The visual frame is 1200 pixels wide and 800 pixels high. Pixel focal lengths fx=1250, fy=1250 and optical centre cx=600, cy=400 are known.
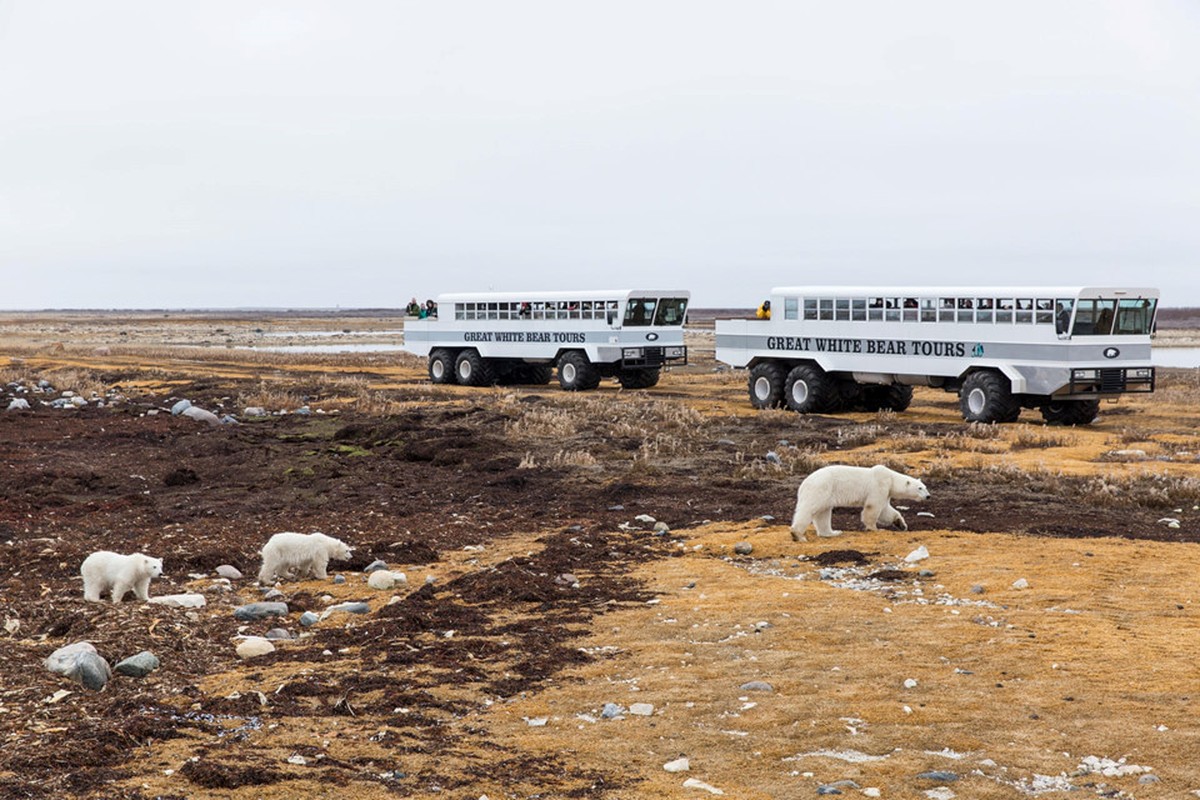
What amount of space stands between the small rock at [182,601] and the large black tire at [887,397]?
70.7 ft

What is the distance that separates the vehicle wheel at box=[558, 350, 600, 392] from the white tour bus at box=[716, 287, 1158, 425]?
6565 mm

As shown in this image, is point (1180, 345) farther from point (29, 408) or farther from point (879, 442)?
point (29, 408)

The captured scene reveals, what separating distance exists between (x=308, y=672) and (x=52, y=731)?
1.80m

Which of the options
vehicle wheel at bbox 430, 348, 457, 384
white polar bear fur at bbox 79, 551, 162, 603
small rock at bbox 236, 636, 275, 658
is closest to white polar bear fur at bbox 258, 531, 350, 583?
white polar bear fur at bbox 79, 551, 162, 603

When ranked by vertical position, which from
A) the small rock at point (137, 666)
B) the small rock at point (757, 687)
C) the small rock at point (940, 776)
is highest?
the small rock at point (137, 666)

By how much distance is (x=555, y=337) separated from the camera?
36.4 metres

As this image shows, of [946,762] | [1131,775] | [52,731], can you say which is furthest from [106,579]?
[1131,775]

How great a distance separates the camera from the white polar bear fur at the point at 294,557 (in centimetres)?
1134

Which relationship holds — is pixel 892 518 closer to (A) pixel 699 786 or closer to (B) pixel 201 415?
(A) pixel 699 786

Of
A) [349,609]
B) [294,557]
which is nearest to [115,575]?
[294,557]

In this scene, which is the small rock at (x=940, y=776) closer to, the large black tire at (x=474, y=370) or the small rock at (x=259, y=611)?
the small rock at (x=259, y=611)

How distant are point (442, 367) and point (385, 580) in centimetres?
2905

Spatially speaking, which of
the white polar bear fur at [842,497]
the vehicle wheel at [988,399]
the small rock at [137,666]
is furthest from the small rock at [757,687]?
the vehicle wheel at [988,399]

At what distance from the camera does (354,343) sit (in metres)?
84.8
